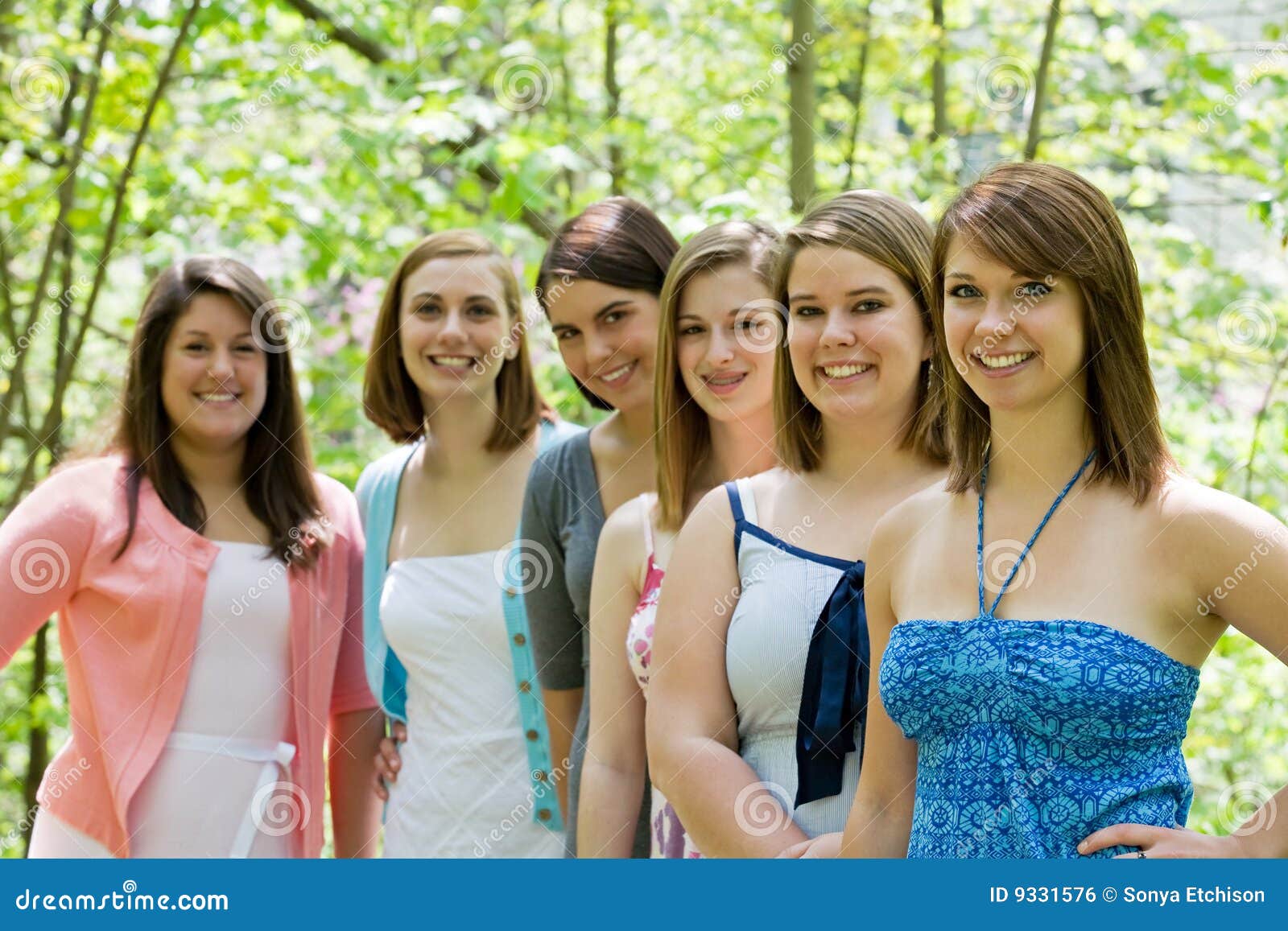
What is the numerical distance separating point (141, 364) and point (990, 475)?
6.83ft

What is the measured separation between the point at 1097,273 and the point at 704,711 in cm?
98

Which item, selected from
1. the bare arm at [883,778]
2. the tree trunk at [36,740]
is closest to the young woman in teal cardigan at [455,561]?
the bare arm at [883,778]

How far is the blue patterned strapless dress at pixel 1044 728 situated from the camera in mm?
1737

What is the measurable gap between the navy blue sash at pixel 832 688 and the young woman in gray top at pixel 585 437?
0.79 m

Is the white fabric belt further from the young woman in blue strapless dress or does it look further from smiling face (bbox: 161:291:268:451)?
the young woman in blue strapless dress

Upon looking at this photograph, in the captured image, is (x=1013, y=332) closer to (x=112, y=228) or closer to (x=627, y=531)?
(x=627, y=531)

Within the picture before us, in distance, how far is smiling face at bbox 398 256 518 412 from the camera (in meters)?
3.29

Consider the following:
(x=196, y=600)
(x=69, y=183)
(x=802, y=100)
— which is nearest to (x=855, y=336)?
(x=196, y=600)

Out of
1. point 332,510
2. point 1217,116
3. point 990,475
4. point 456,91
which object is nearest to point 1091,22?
point 1217,116

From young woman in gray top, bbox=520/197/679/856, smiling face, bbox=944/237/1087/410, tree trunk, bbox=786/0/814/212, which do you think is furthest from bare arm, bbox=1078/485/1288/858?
tree trunk, bbox=786/0/814/212

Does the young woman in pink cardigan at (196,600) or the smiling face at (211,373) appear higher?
the smiling face at (211,373)

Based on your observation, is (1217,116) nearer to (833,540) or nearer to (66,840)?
(833,540)

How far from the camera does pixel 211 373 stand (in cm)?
317

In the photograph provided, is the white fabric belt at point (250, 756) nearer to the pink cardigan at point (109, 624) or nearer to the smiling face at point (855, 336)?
the pink cardigan at point (109, 624)
